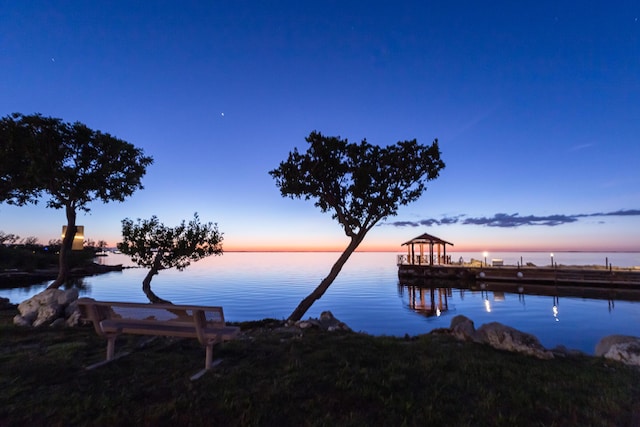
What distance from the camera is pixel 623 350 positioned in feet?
22.3

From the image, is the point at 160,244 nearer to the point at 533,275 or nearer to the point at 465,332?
the point at 465,332

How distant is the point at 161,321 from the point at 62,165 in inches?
425

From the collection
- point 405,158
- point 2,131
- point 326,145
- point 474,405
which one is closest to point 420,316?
point 405,158

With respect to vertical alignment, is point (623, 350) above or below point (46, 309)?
below

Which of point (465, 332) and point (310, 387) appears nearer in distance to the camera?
point (310, 387)

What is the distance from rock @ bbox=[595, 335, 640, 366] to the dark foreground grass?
608mm

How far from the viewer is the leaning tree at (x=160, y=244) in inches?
488

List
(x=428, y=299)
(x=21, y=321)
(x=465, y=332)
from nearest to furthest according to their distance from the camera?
(x=465, y=332), (x=21, y=321), (x=428, y=299)

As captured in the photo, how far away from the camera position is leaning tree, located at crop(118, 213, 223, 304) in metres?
12.4

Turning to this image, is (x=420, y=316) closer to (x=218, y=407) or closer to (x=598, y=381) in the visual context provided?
(x=598, y=381)

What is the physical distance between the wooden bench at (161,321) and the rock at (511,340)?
5.74 metres

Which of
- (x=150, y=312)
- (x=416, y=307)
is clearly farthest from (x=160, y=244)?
(x=416, y=307)

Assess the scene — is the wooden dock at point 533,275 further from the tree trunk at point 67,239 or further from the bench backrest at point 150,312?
the bench backrest at point 150,312

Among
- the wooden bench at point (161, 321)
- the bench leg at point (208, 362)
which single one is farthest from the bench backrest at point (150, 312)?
the bench leg at point (208, 362)
